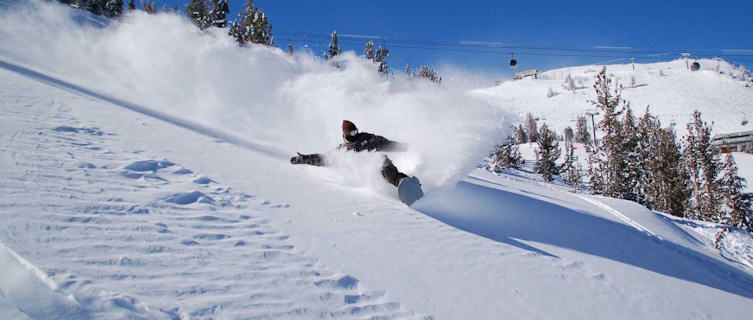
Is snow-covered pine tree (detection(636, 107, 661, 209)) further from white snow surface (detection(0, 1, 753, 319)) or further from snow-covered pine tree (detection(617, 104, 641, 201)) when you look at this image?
white snow surface (detection(0, 1, 753, 319))

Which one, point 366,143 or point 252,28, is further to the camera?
point 252,28

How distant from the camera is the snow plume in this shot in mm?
7500

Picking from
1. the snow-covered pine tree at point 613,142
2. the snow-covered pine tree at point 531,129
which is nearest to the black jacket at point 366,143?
the snow-covered pine tree at point 613,142

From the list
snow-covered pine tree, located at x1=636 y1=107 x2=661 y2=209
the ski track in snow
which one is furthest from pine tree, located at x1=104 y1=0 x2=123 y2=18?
snow-covered pine tree, located at x1=636 y1=107 x2=661 y2=209

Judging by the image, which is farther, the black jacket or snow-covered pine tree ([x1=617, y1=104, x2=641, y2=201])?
snow-covered pine tree ([x1=617, y1=104, x2=641, y2=201])

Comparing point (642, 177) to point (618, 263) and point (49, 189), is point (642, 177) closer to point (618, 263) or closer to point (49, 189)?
point (618, 263)

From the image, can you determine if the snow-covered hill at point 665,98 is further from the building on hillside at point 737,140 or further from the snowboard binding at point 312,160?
the snowboard binding at point 312,160

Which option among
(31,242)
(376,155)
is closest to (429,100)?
Result: (376,155)

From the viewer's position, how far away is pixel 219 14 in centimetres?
3628

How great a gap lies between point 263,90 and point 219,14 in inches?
1128

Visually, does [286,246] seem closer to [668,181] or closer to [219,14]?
[668,181]

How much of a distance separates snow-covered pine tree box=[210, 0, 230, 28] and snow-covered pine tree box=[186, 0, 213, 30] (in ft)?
1.49

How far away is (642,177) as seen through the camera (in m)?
27.8

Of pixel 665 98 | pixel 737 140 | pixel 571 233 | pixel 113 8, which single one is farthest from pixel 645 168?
pixel 665 98
